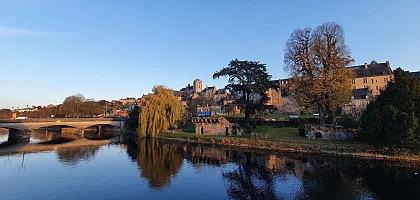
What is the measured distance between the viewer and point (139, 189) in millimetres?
17672

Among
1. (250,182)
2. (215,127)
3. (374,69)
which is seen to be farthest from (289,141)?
(374,69)

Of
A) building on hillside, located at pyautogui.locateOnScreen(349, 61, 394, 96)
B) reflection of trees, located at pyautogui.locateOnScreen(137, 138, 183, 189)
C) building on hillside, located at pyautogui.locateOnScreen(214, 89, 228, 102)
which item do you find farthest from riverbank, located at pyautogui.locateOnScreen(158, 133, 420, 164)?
building on hillside, located at pyautogui.locateOnScreen(214, 89, 228, 102)

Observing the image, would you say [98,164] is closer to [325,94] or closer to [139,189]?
[139,189]

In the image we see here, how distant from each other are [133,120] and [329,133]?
4453cm

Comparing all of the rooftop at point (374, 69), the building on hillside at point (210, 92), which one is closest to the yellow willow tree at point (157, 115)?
the rooftop at point (374, 69)

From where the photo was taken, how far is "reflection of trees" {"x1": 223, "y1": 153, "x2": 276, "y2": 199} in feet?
52.8

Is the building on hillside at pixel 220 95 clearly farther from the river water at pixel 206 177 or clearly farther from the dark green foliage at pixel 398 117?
the dark green foliage at pixel 398 117

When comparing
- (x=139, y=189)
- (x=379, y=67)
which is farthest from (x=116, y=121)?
(x=379, y=67)

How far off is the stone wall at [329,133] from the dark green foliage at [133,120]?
40.0m

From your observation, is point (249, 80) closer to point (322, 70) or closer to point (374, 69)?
point (322, 70)

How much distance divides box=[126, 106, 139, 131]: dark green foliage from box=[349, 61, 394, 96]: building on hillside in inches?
2221

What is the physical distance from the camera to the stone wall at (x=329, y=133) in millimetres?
30344

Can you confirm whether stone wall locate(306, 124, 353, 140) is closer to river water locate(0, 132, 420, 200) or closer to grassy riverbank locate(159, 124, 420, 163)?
grassy riverbank locate(159, 124, 420, 163)

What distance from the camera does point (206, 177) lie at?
2108 centimetres
